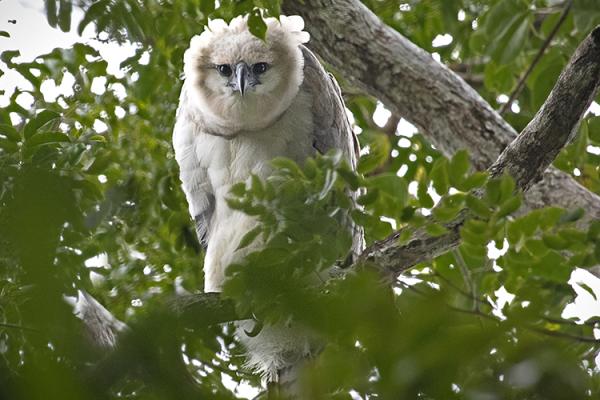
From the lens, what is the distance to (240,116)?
364cm

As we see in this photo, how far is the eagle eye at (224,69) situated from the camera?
376 cm

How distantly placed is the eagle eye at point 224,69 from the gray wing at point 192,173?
7.7 inches

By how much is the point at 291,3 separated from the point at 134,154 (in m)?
1.00

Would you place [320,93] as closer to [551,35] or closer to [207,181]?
[207,181]

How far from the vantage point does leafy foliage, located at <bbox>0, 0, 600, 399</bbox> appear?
0.61 m

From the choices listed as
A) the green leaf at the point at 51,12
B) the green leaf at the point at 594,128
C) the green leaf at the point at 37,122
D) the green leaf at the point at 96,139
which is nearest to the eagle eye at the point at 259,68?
the green leaf at the point at 96,139

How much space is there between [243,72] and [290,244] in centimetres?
210

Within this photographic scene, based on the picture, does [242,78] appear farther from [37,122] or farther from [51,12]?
[51,12]

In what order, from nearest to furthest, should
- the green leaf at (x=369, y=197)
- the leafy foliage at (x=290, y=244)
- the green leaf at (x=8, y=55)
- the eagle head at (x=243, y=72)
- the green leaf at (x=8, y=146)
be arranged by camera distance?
the leafy foliage at (x=290, y=244)
the green leaf at (x=369, y=197)
the green leaf at (x=8, y=146)
the green leaf at (x=8, y=55)
the eagle head at (x=243, y=72)

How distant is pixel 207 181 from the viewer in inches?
144

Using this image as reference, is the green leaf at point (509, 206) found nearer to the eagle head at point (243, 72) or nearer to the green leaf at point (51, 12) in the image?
the green leaf at point (51, 12)

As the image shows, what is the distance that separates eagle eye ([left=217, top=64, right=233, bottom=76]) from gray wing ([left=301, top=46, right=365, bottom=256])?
1.15 feet

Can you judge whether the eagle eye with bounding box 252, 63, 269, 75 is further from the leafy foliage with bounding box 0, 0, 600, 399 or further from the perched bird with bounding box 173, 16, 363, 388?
the leafy foliage with bounding box 0, 0, 600, 399

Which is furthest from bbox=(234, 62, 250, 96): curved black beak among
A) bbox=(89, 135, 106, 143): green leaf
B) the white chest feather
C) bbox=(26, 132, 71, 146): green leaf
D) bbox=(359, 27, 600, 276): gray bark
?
bbox=(359, 27, 600, 276): gray bark
